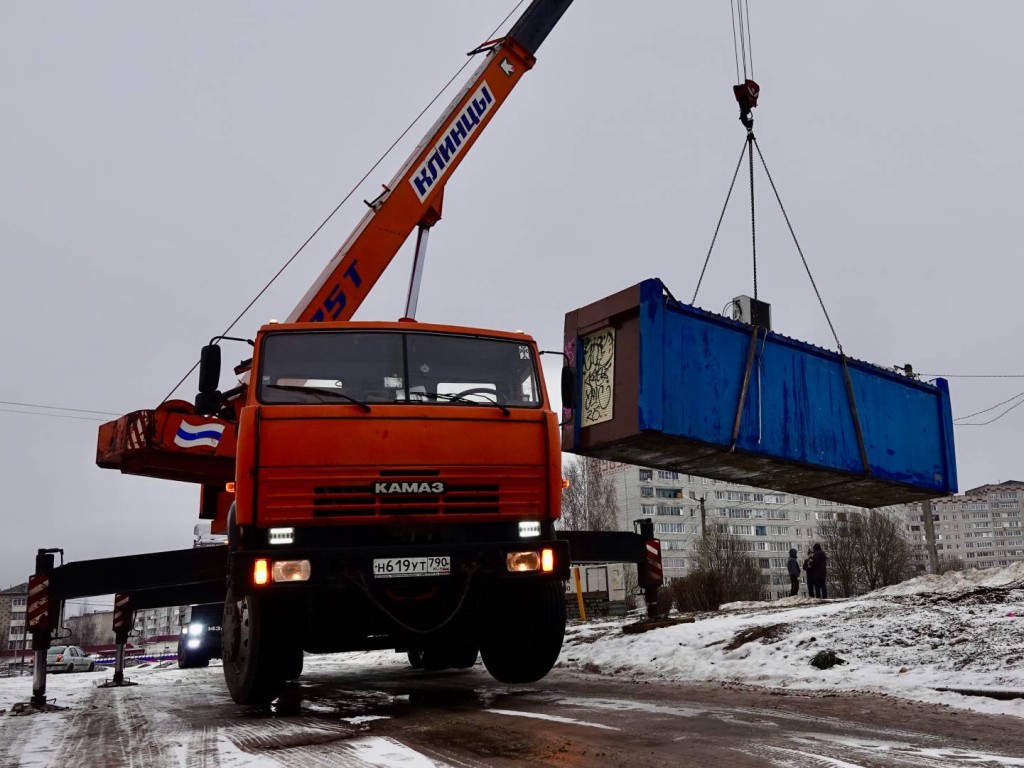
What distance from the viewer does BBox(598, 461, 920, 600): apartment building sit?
8075cm

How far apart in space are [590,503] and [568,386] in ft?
174

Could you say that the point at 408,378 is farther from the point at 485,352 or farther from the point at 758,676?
the point at 758,676

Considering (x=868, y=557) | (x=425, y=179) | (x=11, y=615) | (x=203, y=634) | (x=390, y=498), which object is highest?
(x=425, y=179)

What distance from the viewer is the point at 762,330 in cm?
952

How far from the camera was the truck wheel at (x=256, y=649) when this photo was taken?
246 inches

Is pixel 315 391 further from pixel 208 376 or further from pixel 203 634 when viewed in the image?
pixel 203 634

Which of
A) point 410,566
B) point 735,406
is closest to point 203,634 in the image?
point 735,406

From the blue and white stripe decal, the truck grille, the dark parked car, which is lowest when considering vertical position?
the dark parked car

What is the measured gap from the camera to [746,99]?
1119cm

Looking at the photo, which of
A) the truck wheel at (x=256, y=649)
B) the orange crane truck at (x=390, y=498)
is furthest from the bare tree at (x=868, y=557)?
the truck wheel at (x=256, y=649)

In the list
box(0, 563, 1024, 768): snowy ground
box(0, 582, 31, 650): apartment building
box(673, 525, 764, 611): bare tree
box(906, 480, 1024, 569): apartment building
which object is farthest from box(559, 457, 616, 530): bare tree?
box(906, 480, 1024, 569): apartment building

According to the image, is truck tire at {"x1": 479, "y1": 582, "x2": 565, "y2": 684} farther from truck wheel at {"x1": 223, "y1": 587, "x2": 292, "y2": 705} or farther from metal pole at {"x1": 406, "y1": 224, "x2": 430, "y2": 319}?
metal pole at {"x1": 406, "y1": 224, "x2": 430, "y2": 319}

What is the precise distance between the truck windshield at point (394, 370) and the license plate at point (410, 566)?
44.0 inches

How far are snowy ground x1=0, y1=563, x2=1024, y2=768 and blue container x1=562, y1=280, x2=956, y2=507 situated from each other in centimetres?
171
